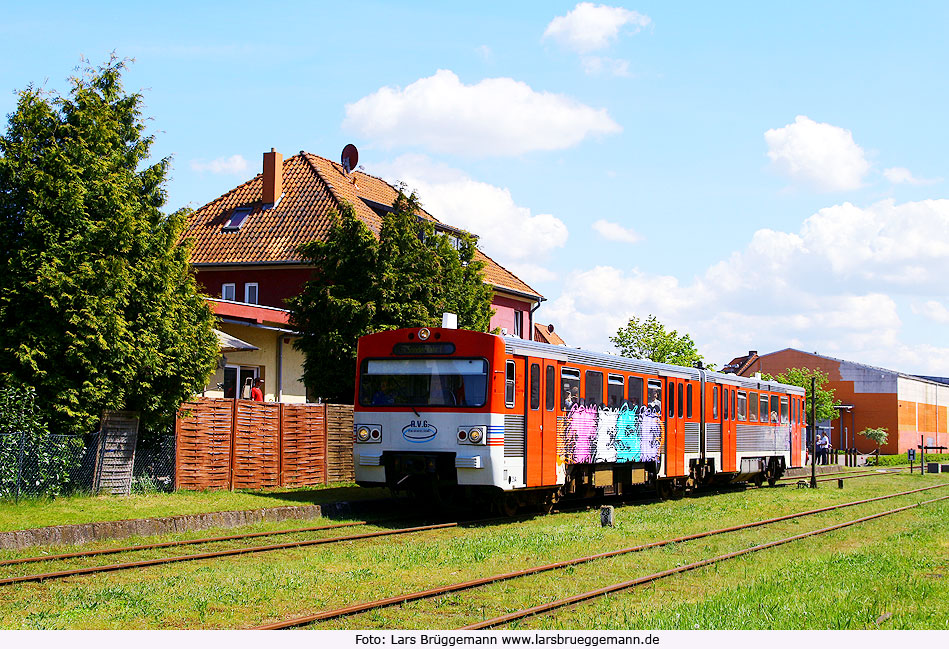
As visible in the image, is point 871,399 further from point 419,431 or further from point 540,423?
point 419,431

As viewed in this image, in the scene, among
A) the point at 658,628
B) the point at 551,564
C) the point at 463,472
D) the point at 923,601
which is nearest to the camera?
the point at 658,628

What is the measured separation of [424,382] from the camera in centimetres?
1794

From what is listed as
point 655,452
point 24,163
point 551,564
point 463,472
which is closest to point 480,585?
point 551,564

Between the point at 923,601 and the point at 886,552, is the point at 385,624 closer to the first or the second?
the point at 923,601

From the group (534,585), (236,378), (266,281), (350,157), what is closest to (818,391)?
(350,157)

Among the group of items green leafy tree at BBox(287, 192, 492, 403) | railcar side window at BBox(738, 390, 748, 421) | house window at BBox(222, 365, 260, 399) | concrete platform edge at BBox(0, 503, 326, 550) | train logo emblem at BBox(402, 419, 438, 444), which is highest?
green leafy tree at BBox(287, 192, 492, 403)

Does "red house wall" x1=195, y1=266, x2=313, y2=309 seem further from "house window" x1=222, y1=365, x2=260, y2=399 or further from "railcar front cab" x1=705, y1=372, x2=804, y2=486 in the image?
"railcar front cab" x1=705, y1=372, x2=804, y2=486

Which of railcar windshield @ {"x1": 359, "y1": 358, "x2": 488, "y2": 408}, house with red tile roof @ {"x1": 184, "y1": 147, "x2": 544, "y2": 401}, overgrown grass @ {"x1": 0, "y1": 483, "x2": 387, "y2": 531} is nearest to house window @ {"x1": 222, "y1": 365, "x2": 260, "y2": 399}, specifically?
house with red tile roof @ {"x1": 184, "y1": 147, "x2": 544, "y2": 401}

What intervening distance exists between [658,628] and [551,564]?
3835 mm

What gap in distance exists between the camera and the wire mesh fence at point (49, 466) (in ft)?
52.7

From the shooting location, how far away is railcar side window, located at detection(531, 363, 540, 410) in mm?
18531

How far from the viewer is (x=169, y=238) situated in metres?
19.1

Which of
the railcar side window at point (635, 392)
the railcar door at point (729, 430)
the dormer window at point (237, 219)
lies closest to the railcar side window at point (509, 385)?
the railcar side window at point (635, 392)

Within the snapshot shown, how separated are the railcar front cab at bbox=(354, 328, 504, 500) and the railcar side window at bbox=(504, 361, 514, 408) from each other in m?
0.34
